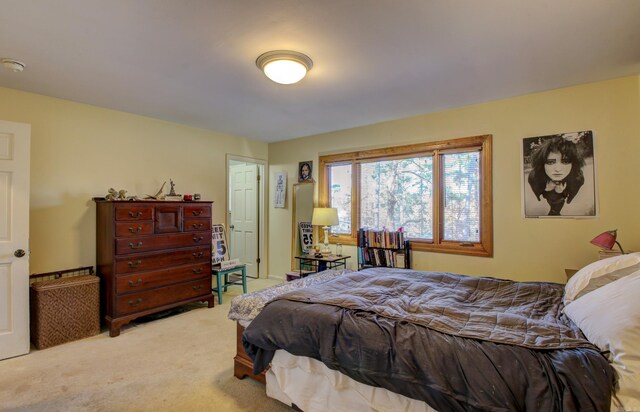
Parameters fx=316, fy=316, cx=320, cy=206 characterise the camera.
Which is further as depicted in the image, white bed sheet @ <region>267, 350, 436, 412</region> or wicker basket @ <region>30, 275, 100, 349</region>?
wicker basket @ <region>30, 275, 100, 349</region>

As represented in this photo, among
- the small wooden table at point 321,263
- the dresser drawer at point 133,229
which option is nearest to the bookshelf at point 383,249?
the small wooden table at point 321,263

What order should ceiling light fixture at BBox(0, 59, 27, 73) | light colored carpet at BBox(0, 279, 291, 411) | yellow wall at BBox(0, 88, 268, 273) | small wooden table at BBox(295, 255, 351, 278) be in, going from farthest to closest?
small wooden table at BBox(295, 255, 351, 278) < yellow wall at BBox(0, 88, 268, 273) < ceiling light fixture at BBox(0, 59, 27, 73) < light colored carpet at BBox(0, 279, 291, 411)

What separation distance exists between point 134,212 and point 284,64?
88.0 inches

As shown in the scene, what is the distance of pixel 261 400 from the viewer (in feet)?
6.75

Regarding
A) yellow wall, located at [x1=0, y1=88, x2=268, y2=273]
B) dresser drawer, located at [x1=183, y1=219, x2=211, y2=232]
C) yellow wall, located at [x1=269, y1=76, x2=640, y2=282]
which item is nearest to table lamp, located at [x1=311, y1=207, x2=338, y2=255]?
yellow wall, located at [x1=269, y1=76, x2=640, y2=282]

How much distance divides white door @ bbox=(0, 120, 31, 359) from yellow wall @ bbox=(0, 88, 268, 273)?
0.42 metres

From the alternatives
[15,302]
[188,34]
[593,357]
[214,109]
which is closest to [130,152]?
[214,109]

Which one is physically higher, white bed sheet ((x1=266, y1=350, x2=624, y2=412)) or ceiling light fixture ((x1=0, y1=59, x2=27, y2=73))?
ceiling light fixture ((x1=0, y1=59, x2=27, y2=73))

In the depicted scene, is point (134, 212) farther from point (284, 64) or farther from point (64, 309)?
point (284, 64)

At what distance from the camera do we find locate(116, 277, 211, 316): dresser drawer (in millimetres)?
3204

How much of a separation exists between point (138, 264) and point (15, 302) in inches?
37.6

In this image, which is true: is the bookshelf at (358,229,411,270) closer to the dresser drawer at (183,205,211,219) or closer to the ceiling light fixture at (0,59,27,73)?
the dresser drawer at (183,205,211,219)

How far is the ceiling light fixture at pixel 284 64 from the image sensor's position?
2.30 meters

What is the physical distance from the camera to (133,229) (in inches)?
130
